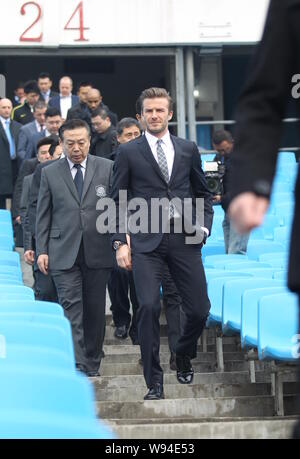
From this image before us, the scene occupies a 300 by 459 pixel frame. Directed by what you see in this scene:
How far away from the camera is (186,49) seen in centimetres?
1611

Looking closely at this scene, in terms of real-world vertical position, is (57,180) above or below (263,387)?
above

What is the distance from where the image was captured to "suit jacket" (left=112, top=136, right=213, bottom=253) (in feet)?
24.8

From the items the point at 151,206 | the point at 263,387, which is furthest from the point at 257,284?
the point at 151,206

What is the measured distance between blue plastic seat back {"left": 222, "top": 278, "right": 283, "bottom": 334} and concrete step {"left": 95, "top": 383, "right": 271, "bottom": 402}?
0.46 metres

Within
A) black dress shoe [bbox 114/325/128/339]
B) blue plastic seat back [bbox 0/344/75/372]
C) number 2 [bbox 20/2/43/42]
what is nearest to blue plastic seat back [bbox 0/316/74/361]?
blue plastic seat back [bbox 0/344/75/372]

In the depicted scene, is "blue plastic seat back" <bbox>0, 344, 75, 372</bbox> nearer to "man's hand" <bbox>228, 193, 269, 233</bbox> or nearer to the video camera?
"man's hand" <bbox>228, 193, 269, 233</bbox>

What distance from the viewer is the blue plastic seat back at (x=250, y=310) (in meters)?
8.00

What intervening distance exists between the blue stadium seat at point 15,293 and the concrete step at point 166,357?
2.47m

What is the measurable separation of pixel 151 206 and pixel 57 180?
4.24 ft

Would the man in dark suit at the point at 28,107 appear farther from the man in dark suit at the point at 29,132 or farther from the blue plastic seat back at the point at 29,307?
the blue plastic seat back at the point at 29,307

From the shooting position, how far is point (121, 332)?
978 centimetres

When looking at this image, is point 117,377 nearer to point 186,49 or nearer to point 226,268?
point 226,268
